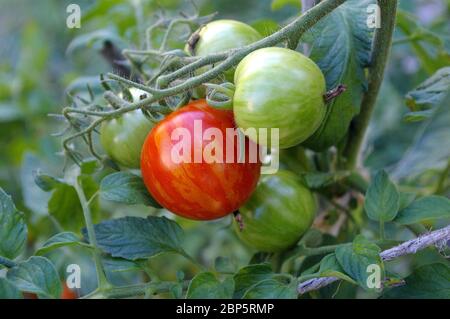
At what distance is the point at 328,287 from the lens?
731mm

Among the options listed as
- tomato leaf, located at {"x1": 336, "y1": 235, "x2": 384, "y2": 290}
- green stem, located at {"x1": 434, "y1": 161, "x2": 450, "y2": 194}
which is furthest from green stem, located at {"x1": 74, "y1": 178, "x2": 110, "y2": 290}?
green stem, located at {"x1": 434, "y1": 161, "x2": 450, "y2": 194}

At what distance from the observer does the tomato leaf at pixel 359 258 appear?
1.98ft

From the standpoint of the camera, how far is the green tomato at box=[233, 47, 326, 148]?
59 cm

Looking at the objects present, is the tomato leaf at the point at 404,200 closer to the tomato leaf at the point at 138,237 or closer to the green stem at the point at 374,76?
the green stem at the point at 374,76

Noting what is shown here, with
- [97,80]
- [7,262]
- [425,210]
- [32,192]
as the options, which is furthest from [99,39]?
[425,210]

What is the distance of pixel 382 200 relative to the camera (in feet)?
2.31

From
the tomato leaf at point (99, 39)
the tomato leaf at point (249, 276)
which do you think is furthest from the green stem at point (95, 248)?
the tomato leaf at point (99, 39)

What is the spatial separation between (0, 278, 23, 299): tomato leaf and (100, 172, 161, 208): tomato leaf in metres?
0.16

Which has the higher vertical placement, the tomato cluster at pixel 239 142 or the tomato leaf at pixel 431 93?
the tomato leaf at pixel 431 93

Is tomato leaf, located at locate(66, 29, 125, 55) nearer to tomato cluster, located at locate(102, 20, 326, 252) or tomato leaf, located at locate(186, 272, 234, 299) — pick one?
tomato cluster, located at locate(102, 20, 326, 252)

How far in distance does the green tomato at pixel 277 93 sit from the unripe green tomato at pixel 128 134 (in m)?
0.17

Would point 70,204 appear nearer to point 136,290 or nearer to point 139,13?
point 136,290

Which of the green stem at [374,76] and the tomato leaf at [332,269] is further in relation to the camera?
the green stem at [374,76]

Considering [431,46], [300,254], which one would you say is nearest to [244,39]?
[300,254]
